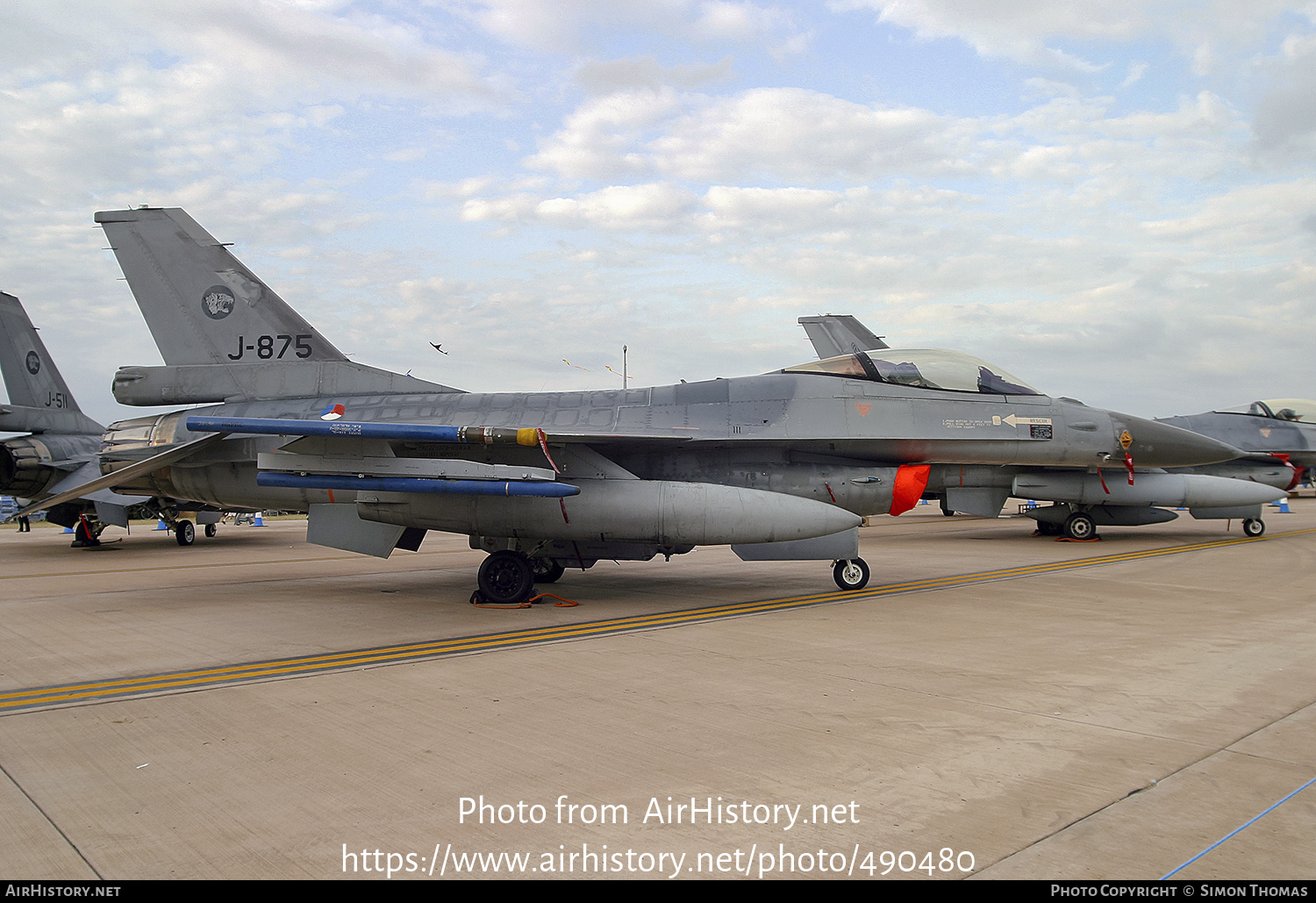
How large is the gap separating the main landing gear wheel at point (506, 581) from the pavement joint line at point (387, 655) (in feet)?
4.78

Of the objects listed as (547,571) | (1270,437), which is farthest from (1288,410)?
(547,571)

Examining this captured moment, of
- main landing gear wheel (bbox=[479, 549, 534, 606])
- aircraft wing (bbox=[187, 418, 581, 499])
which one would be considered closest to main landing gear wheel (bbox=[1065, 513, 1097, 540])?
main landing gear wheel (bbox=[479, 549, 534, 606])

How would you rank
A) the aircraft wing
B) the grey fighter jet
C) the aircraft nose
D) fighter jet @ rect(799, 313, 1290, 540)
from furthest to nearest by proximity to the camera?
fighter jet @ rect(799, 313, 1290, 540), the aircraft nose, the grey fighter jet, the aircraft wing

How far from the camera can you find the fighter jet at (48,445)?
678 inches

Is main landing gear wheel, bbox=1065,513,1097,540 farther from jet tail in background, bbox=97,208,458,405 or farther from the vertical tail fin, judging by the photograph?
the vertical tail fin

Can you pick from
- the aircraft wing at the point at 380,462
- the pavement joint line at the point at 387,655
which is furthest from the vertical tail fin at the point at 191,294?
the pavement joint line at the point at 387,655

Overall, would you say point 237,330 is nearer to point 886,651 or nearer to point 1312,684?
point 886,651

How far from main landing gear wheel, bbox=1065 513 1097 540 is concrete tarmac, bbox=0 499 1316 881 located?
842 centimetres

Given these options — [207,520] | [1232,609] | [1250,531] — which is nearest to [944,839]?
[1232,609]

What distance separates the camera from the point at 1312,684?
17.5ft

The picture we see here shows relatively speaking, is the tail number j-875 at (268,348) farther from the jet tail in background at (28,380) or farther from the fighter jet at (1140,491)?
the jet tail in background at (28,380)

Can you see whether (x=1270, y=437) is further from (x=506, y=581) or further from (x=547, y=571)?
(x=506, y=581)

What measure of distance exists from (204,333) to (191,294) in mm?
529

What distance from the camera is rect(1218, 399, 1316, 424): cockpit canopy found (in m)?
18.7
